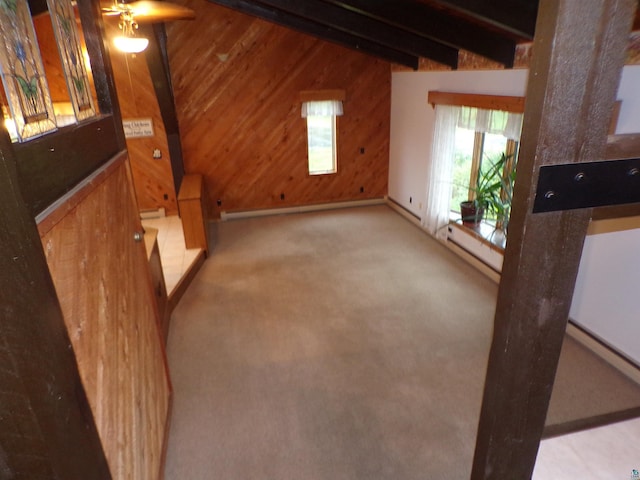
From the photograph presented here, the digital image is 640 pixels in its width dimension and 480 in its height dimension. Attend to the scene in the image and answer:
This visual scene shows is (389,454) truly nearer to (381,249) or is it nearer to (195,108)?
(381,249)

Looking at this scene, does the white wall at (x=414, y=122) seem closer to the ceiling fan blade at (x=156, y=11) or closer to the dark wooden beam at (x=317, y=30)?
the dark wooden beam at (x=317, y=30)

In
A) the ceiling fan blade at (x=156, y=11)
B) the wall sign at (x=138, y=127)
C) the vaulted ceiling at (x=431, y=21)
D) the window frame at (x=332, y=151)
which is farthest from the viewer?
the window frame at (x=332, y=151)

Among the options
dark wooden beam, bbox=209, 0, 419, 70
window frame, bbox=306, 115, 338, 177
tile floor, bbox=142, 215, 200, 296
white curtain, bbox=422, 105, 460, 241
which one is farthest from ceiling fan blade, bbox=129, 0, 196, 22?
window frame, bbox=306, 115, 338, 177

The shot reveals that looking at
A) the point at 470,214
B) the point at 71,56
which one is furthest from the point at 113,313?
the point at 470,214

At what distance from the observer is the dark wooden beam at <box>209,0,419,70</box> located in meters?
5.08

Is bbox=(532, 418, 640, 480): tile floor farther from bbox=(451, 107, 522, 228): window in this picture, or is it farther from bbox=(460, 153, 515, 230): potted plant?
bbox=(451, 107, 522, 228): window

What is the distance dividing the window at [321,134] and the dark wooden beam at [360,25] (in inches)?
79.8

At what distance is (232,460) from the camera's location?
2.44 meters

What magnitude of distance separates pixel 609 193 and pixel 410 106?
5.79 metres

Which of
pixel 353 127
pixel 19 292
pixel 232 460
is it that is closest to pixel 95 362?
pixel 19 292

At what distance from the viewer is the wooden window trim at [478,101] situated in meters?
3.77

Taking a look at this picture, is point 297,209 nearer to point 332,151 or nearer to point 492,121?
point 332,151

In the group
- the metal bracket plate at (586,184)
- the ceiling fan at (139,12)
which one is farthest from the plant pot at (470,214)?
the metal bracket plate at (586,184)

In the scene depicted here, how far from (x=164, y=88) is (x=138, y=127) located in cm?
116
